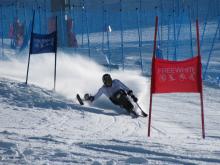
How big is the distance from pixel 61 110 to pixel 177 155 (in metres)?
5.41

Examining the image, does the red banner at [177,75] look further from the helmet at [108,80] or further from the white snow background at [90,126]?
the helmet at [108,80]

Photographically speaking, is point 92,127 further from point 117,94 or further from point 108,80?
point 108,80

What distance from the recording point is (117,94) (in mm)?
11703

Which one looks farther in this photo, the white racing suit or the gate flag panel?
the white racing suit

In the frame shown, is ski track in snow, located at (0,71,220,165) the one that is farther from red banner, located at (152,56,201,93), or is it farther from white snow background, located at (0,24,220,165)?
red banner, located at (152,56,201,93)

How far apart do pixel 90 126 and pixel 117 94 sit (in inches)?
90.4

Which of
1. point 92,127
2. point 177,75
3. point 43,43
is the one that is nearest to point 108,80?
point 43,43

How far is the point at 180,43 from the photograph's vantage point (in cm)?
3136

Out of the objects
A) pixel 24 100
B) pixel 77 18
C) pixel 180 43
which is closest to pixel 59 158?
pixel 24 100

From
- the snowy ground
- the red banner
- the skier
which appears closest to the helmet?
the skier

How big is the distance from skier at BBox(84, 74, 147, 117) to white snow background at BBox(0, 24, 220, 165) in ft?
0.70

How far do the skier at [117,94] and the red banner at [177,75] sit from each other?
314 centimetres

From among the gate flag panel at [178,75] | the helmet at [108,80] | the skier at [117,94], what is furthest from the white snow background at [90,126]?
the gate flag panel at [178,75]

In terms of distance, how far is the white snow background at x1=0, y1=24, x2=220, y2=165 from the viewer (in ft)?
20.2
